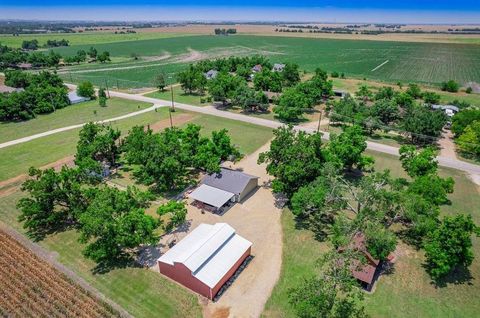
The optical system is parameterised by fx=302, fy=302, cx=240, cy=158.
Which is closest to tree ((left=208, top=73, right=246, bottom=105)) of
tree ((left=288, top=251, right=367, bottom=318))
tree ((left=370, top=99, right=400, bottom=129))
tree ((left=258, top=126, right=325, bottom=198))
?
tree ((left=370, top=99, right=400, bottom=129))

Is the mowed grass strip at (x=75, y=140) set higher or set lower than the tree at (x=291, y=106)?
lower

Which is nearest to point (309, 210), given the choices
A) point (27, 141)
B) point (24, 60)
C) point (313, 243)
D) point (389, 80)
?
point (313, 243)

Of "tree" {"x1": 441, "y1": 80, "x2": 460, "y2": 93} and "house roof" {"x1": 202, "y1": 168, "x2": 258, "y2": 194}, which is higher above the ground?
"tree" {"x1": 441, "y1": 80, "x2": 460, "y2": 93}

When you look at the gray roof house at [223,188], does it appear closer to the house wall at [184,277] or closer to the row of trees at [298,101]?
the house wall at [184,277]

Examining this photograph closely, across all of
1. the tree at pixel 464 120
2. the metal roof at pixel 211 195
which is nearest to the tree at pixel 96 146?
the metal roof at pixel 211 195

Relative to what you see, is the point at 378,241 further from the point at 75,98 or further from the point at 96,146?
the point at 75,98

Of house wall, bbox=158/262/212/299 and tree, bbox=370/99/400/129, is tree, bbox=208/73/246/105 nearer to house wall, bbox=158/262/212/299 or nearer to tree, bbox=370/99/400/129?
tree, bbox=370/99/400/129
